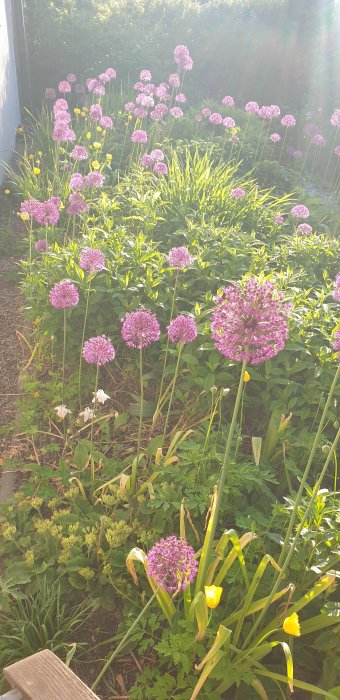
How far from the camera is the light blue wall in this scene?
5.79 m

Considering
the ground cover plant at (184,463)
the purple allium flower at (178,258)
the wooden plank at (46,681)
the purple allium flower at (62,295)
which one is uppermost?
the purple allium flower at (178,258)

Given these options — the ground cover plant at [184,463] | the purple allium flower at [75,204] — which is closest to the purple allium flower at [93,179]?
the ground cover plant at [184,463]

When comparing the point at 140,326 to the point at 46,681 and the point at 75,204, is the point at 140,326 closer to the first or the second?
the point at 46,681

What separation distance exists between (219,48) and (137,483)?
886cm

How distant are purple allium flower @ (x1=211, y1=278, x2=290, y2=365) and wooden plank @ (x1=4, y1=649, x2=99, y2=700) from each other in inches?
30.4

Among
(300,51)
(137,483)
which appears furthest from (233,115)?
(137,483)

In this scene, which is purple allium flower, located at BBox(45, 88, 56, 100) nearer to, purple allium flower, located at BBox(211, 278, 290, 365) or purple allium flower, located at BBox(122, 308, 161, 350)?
purple allium flower, located at BBox(122, 308, 161, 350)

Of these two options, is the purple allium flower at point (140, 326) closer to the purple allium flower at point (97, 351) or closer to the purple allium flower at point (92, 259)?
the purple allium flower at point (97, 351)

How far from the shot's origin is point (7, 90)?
6398mm

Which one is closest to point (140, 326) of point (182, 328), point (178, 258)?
point (182, 328)

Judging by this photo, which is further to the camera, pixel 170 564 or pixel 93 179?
pixel 93 179

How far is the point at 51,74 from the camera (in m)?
8.06

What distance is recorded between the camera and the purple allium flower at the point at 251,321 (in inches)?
50.8

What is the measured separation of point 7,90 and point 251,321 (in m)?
6.36
